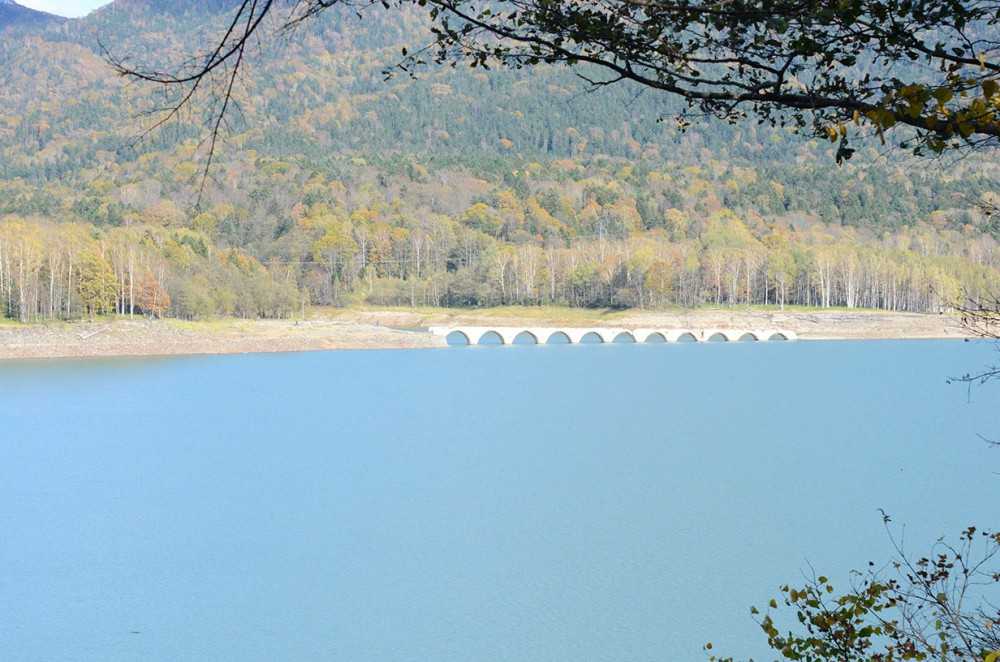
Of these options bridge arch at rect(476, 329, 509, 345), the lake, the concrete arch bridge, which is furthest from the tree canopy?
bridge arch at rect(476, 329, 509, 345)

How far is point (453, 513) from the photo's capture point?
596 inches

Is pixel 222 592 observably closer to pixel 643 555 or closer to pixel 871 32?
pixel 643 555

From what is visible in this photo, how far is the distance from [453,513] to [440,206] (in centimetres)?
8942

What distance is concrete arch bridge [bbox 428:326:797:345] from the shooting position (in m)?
57.0

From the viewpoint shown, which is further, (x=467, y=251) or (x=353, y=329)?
(x=467, y=251)

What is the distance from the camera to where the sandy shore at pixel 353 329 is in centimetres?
4628

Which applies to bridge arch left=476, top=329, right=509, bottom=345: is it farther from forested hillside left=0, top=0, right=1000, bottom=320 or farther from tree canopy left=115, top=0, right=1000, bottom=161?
tree canopy left=115, top=0, right=1000, bottom=161

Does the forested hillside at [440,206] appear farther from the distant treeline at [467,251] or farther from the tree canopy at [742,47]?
the tree canopy at [742,47]

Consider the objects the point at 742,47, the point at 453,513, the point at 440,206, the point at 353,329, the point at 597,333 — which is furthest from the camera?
the point at 440,206

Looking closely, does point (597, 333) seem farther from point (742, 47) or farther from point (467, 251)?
point (742, 47)

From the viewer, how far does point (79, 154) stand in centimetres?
11556

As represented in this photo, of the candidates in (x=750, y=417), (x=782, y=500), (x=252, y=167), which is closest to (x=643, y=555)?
(x=782, y=500)

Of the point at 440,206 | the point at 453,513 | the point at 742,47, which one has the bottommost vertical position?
the point at 453,513

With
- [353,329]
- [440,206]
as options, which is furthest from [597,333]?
[440,206]
